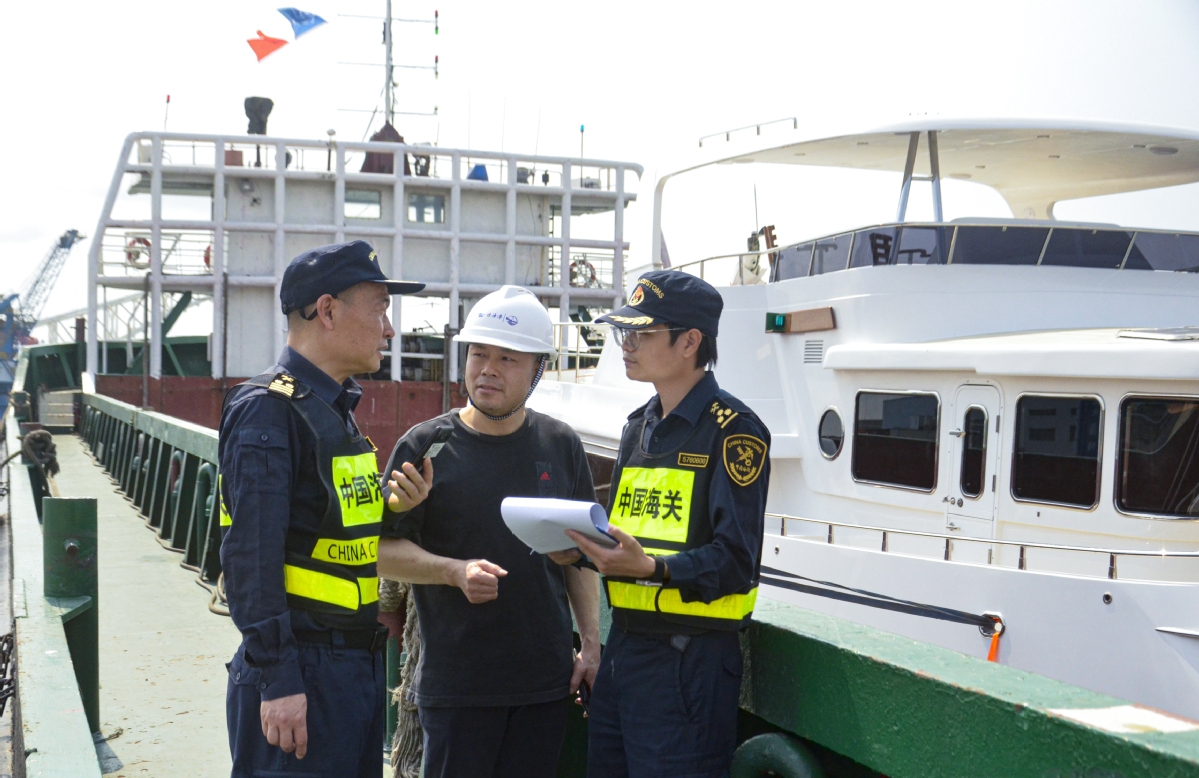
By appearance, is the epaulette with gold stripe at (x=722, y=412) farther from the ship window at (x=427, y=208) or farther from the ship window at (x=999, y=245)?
the ship window at (x=427, y=208)

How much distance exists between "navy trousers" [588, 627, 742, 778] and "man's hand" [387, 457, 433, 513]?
61cm

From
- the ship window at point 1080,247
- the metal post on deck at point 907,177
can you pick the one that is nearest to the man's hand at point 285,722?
the ship window at point 1080,247

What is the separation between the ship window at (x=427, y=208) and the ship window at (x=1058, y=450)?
77.5 ft

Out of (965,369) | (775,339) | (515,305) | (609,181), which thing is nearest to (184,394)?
(609,181)

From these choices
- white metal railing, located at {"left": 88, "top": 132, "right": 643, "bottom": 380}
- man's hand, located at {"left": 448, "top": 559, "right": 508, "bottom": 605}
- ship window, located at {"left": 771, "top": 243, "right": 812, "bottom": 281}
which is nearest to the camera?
man's hand, located at {"left": 448, "top": 559, "right": 508, "bottom": 605}

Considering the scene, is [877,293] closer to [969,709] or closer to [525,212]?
[969,709]

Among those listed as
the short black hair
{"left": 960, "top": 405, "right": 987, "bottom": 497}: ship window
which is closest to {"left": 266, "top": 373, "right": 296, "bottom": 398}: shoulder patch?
the short black hair

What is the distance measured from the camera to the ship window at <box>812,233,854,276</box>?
832 cm

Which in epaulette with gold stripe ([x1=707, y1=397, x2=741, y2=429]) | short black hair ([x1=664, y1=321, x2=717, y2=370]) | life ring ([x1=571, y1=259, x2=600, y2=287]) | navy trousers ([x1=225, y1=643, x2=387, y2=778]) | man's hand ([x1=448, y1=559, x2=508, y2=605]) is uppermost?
life ring ([x1=571, y1=259, x2=600, y2=287])

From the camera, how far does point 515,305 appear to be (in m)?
2.92

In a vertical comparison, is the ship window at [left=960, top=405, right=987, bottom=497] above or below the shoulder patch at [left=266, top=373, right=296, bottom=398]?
below

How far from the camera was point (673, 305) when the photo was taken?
9.03ft

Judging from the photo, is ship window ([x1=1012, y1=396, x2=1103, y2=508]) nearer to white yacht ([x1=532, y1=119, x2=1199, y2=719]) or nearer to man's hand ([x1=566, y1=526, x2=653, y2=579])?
white yacht ([x1=532, y1=119, x2=1199, y2=719])

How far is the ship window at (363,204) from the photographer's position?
28375 millimetres
